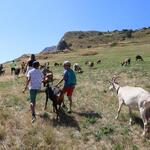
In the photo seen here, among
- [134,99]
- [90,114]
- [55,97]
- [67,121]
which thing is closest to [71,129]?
[67,121]

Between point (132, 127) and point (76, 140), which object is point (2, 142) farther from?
point (132, 127)

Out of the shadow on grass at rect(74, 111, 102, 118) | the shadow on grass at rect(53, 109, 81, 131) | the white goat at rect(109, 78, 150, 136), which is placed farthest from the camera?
the shadow on grass at rect(74, 111, 102, 118)

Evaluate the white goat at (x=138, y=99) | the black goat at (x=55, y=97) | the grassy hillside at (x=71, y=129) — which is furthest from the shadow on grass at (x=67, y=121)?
the white goat at (x=138, y=99)

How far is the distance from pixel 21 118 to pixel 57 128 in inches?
63.6

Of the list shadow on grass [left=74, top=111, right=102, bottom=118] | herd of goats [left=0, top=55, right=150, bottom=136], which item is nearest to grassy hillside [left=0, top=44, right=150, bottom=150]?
shadow on grass [left=74, top=111, right=102, bottom=118]

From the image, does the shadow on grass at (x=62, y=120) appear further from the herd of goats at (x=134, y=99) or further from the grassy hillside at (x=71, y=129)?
the herd of goats at (x=134, y=99)

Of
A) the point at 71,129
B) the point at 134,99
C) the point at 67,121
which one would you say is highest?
the point at 134,99

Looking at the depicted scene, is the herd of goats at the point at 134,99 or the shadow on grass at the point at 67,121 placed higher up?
the herd of goats at the point at 134,99

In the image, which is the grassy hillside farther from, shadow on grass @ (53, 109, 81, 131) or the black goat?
the black goat

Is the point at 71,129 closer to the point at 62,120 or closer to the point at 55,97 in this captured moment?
the point at 62,120

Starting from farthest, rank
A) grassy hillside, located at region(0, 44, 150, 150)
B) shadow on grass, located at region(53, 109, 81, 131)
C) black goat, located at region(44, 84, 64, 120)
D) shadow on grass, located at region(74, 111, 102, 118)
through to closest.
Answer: shadow on grass, located at region(74, 111, 102, 118) → black goat, located at region(44, 84, 64, 120) → shadow on grass, located at region(53, 109, 81, 131) → grassy hillside, located at region(0, 44, 150, 150)

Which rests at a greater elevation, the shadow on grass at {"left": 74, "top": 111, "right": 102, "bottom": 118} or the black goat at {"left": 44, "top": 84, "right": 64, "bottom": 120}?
the black goat at {"left": 44, "top": 84, "right": 64, "bottom": 120}

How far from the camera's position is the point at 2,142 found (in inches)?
536

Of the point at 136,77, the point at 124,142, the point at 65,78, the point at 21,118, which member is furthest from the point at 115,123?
the point at 136,77
